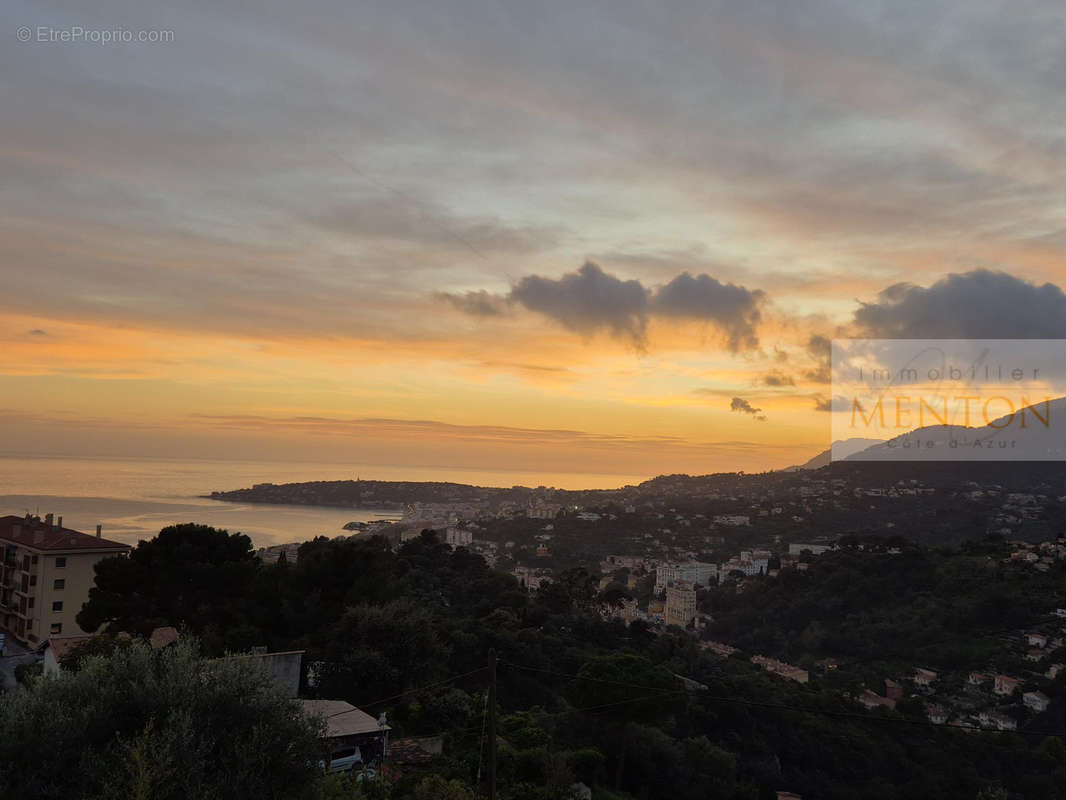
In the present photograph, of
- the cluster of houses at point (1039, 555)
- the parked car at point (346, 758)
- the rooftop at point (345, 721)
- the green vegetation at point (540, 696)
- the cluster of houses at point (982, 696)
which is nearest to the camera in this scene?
the parked car at point (346, 758)

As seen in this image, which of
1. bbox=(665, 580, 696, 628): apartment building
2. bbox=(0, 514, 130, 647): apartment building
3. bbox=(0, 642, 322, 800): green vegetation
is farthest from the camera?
bbox=(665, 580, 696, 628): apartment building

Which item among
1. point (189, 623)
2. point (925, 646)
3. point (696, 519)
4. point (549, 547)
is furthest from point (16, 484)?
point (925, 646)

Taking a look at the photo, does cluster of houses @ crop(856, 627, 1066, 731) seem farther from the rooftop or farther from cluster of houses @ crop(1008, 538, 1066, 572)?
the rooftop

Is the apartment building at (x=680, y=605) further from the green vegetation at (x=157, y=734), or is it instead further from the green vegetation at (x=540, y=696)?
the green vegetation at (x=157, y=734)

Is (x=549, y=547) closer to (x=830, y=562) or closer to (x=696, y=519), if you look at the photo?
(x=696, y=519)

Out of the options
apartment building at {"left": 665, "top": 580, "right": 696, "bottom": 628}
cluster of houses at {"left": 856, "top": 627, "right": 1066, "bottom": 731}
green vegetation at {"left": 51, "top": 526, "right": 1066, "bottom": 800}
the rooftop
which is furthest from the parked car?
apartment building at {"left": 665, "top": 580, "right": 696, "bottom": 628}

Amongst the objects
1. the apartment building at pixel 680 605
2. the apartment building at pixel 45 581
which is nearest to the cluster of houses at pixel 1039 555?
the apartment building at pixel 680 605

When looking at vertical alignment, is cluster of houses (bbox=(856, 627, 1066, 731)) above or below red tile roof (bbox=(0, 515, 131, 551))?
below

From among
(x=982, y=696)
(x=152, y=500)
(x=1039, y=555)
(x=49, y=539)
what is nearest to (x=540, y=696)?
(x=982, y=696)

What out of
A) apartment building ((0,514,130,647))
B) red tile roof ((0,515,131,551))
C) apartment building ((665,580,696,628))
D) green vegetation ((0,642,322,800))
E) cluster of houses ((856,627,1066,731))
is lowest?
apartment building ((665,580,696,628))
